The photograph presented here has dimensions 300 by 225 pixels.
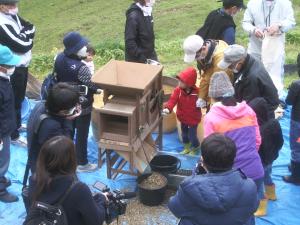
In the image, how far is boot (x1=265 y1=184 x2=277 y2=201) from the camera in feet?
16.9

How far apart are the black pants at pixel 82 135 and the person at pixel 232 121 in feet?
5.90

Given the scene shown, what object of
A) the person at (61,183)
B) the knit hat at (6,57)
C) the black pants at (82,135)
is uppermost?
the knit hat at (6,57)

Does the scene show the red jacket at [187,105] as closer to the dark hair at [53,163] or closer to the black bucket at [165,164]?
the black bucket at [165,164]

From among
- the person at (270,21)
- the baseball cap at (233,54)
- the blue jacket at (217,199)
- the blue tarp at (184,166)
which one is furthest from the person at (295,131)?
the blue jacket at (217,199)

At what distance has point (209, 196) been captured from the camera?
3.09 meters

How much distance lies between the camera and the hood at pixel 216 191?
309cm

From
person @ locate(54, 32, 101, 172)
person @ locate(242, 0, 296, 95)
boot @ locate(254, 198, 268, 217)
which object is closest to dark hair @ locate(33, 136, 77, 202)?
person @ locate(54, 32, 101, 172)

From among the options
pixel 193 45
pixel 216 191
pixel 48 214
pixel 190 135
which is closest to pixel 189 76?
pixel 193 45

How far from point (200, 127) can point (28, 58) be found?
2225 mm

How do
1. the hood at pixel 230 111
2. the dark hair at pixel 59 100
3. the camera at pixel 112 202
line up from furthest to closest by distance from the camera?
the hood at pixel 230 111, the dark hair at pixel 59 100, the camera at pixel 112 202

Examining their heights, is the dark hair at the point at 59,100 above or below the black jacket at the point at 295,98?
above

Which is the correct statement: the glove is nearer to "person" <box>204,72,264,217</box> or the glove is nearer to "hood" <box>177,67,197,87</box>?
"hood" <box>177,67,197,87</box>

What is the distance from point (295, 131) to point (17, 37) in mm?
3272

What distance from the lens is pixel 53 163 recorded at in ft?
9.55
